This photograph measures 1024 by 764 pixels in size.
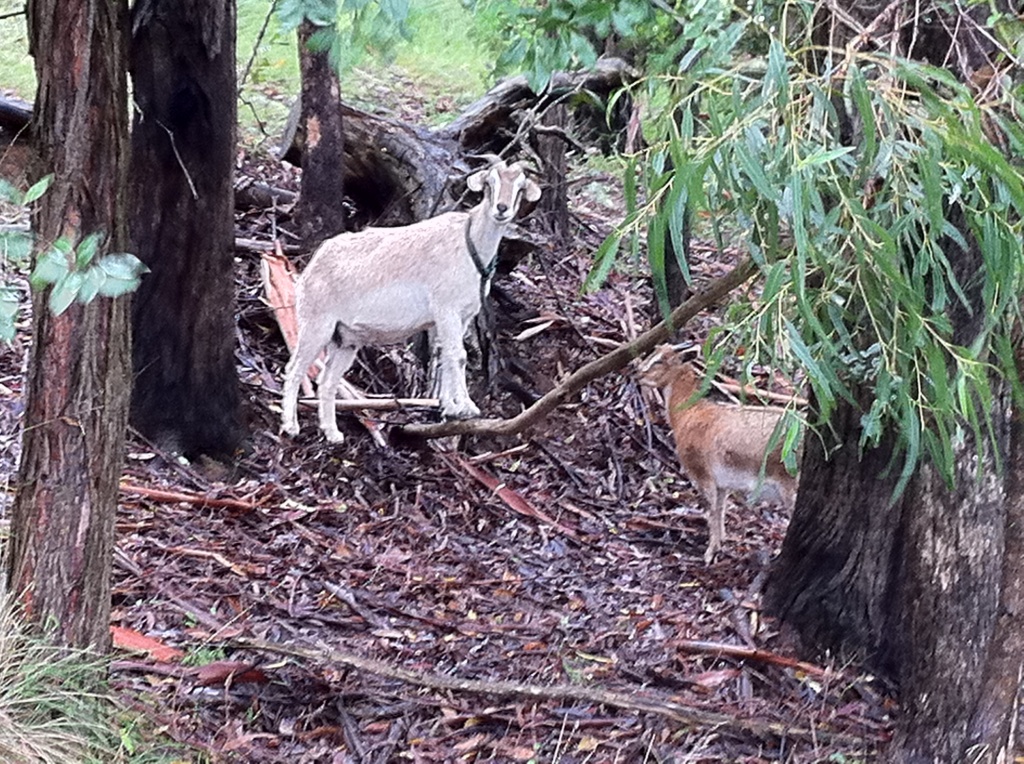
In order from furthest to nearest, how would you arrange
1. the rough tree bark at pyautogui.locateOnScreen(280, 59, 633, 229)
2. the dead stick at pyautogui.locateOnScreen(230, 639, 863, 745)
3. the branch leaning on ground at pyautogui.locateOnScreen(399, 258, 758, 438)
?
the rough tree bark at pyautogui.locateOnScreen(280, 59, 633, 229)
the branch leaning on ground at pyautogui.locateOnScreen(399, 258, 758, 438)
the dead stick at pyautogui.locateOnScreen(230, 639, 863, 745)

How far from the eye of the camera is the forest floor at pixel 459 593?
549cm

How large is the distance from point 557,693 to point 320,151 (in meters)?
5.12

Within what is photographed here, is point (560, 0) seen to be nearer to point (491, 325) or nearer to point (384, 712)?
→ point (384, 712)

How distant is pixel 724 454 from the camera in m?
8.59

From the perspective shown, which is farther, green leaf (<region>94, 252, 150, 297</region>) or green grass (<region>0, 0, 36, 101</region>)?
green grass (<region>0, 0, 36, 101</region>)

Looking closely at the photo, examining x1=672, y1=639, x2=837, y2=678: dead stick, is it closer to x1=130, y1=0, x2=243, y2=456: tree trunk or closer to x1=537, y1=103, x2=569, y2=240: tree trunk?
x1=130, y1=0, x2=243, y2=456: tree trunk

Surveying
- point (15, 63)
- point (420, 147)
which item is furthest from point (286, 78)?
point (420, 147)

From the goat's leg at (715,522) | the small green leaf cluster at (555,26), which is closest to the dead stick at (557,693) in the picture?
the goat's leg at (715,522)

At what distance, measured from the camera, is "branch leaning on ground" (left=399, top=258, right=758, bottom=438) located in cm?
581

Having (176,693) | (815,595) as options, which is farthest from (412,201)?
(176,693)

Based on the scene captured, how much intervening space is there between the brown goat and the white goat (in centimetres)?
157

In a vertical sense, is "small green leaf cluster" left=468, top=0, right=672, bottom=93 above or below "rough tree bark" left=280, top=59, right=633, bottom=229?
above

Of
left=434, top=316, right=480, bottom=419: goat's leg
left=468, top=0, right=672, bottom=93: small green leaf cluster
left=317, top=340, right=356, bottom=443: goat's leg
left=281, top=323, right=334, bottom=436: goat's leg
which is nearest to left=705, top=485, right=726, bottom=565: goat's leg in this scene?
left=434, top=316, right=480, bottom=419: goat's leg

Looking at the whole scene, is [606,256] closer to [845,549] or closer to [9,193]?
[9,193]
